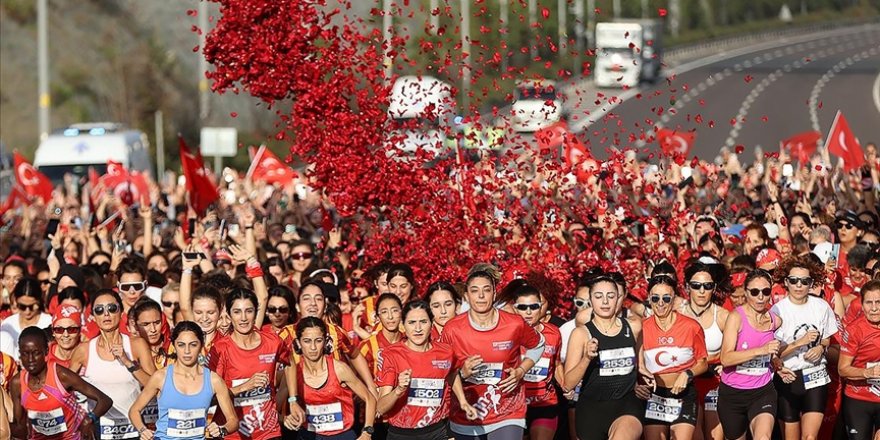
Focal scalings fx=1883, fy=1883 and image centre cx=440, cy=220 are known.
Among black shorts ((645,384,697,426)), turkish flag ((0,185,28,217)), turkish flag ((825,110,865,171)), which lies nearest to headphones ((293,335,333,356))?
black shorts ((645,384,697,426))

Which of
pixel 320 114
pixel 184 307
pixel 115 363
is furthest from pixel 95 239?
pixel 115 363

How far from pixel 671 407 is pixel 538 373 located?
2.85ft

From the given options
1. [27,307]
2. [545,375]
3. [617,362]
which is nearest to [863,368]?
[617,362]

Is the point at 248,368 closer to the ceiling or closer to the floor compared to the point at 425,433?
closer to the ceiling

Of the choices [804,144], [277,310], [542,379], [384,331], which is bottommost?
[542,379]

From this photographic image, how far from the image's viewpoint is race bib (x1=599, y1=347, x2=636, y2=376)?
11.4 meters

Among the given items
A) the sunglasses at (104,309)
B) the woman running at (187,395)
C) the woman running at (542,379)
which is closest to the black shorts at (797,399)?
the woman running at (542,379)

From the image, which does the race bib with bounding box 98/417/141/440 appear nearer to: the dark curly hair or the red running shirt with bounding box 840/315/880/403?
the dark curly hair

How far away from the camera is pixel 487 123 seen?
49.7 feet

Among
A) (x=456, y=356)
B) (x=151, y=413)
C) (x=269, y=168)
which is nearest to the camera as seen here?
(x=456, y=356)

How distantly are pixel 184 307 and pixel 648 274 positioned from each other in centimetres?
376

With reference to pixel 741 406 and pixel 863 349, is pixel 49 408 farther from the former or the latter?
pixel 863 349

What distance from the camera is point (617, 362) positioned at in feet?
37.6

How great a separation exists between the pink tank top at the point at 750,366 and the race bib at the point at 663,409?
0.58 metres
